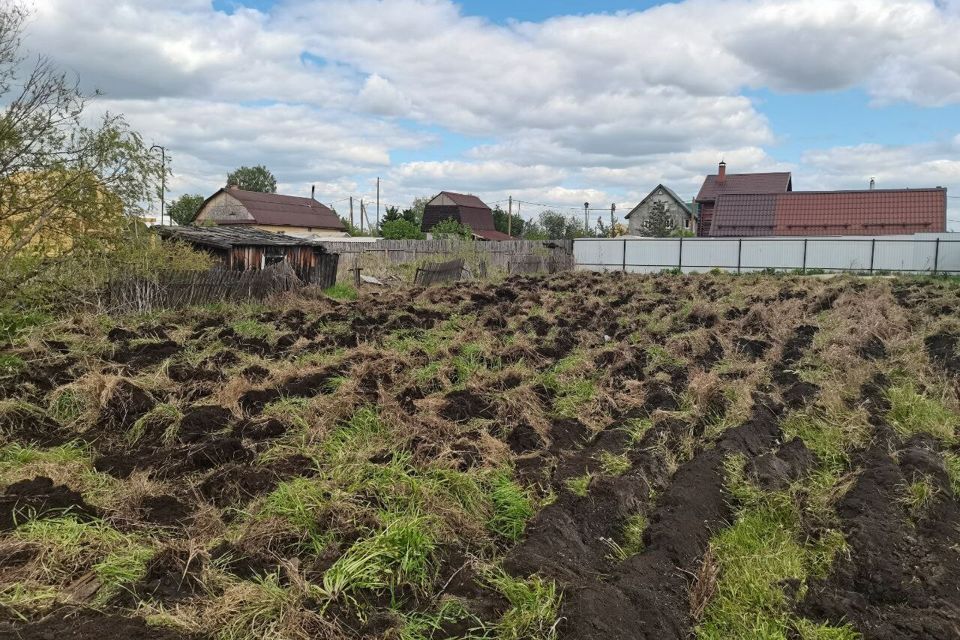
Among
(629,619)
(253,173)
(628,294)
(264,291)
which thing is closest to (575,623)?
(629,619)

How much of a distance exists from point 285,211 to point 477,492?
52.8 meters

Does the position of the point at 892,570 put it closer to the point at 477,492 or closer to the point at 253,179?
the point at 477,492

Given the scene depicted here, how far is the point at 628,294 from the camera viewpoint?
1791 centimetres

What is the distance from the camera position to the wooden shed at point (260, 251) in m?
17.3

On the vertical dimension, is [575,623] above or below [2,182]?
below

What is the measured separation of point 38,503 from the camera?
167 inches

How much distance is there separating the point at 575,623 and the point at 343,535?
1.51 metres

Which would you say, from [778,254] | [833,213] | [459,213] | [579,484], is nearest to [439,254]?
[778,254]

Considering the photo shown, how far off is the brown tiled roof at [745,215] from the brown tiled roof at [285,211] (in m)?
31.4

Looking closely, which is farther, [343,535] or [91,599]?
[343,535]

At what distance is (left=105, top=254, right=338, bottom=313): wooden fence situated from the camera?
12.8 metres

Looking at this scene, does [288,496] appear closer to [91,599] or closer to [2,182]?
[91,599]

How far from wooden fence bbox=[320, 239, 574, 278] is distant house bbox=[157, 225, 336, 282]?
7.86ft

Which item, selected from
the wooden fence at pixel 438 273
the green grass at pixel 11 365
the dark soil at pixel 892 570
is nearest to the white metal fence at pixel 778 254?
the wooden fence at pixel 438 273
